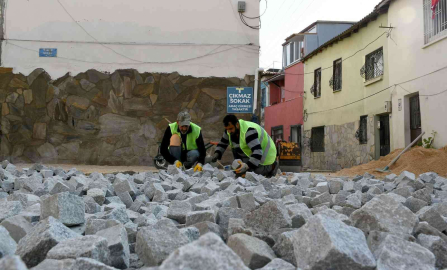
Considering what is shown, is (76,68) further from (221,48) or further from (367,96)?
(367,96)

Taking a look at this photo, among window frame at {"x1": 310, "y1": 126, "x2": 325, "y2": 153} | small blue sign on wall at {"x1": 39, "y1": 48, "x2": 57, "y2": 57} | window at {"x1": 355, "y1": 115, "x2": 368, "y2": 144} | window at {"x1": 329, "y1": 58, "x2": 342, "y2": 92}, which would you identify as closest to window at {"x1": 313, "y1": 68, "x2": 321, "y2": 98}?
window frame at {"x1": 310, "y1": 126, "x2": 325, "y2": 153}

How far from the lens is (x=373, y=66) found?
1516 cm

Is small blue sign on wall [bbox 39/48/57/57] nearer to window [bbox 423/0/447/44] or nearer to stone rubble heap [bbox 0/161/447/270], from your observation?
window [bbox 423/0/447/44]

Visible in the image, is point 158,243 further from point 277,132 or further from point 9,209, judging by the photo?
point 277,132

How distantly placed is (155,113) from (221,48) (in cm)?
241

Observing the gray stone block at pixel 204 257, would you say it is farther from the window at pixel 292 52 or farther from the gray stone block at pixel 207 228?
the window at pixel 292 52

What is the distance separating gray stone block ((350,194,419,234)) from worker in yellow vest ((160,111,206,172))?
17.2 feet

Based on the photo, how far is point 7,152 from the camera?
11867 mm

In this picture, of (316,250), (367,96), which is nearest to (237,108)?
(367,96)

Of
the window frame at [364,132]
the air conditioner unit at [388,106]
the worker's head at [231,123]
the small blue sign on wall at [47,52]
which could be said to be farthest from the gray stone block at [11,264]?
the window frame at [364,132]

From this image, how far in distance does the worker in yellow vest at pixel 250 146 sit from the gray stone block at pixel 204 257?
510 centimetres

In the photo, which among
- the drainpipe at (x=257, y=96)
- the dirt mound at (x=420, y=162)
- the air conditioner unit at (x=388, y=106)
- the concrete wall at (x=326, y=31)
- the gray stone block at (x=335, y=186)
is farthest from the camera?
the concrete wall at (x=326, y=31)

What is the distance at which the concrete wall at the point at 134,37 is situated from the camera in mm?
12109

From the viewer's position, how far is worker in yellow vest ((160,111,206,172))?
7.44 metres
